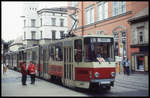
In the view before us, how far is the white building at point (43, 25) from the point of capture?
61.6 metres

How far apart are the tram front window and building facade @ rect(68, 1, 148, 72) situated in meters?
11.2

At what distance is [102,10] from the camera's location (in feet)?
117

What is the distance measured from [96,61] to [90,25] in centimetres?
2582

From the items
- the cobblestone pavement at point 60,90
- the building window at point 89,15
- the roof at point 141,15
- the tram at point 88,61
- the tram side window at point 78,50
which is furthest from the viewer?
the building window at point 89,15

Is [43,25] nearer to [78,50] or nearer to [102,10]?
[102,10]

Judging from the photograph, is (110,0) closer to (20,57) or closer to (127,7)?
(127,7)

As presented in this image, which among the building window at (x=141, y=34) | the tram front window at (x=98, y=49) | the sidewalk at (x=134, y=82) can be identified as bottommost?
the sidewalk at (x=134, y=82)

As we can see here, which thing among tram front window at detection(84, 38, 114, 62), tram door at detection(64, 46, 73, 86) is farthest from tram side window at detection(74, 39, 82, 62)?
tram door at detection(64, 46, 73, 86)

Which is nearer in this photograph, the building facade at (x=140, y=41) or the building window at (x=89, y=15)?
the building facade at (x=140, y=41)

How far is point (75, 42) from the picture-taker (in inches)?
564

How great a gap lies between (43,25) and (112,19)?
30.7m

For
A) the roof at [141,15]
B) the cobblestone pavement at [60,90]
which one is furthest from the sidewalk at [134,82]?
the roof at [141,15]

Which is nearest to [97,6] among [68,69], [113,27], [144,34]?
[113,27]

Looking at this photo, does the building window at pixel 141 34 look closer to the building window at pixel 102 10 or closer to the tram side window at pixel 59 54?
the building window at pixel 102 10
